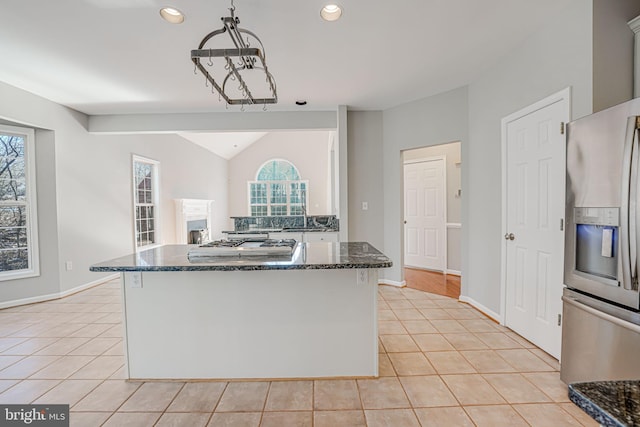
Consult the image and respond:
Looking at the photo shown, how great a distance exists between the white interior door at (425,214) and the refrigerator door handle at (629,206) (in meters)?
3.71

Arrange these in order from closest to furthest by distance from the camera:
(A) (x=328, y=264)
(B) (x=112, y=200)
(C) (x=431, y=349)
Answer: (A) (x=328, y=264)
(C) (x=431, y=349)
(B) (x=112, y=200)

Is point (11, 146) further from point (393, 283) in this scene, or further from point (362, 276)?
point (393, 283)

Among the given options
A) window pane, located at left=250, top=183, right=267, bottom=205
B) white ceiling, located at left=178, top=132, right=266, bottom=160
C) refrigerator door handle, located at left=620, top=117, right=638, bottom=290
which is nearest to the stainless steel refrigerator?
refrigerator door handle, located at left=620, top=117, right=638, bottom=290

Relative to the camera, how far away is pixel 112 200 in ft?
15.6

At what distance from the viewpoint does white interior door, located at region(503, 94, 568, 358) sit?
7.42ft

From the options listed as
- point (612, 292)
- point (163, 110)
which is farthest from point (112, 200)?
point (612, 292)

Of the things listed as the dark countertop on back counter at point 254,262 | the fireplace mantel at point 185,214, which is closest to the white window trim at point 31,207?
the fireplace mantel at point 185,214

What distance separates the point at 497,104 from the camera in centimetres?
298

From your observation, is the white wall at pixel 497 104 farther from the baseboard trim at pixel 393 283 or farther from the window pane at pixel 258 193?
the window pane at pixel 258 193

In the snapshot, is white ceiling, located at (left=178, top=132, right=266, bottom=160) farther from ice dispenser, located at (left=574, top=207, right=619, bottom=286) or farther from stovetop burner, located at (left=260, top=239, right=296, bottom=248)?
ice dispenser, located at (left=574, top=207, right=619, bottom=286)

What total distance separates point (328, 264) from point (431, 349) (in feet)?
4.55

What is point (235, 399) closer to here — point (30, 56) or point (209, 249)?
point (209, 249)

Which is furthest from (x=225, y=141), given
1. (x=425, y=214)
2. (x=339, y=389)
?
(x=339, y=389)

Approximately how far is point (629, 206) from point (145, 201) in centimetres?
641
